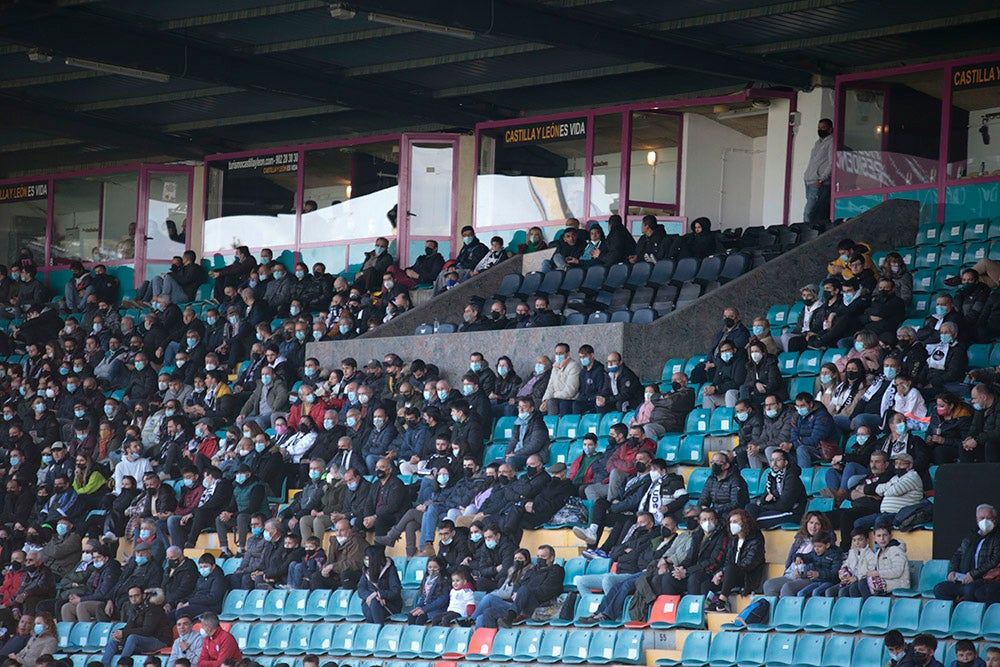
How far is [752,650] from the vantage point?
36.8 feet

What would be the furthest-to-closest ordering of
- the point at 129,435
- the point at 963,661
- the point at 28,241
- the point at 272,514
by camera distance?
1. the point at 28,241
2. the point at 129,435
3. the point at 272,514
4. the point at 963,661

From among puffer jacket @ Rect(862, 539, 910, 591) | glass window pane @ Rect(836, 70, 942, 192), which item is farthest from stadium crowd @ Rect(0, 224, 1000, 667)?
glass window pane @ Rect(836, 70, 942, 192)

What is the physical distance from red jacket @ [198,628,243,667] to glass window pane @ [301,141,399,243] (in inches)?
432

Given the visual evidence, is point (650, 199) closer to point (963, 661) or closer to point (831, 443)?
point (831, 443)

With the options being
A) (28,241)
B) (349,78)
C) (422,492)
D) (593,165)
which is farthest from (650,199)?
(28,241)

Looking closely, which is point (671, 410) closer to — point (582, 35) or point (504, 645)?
point (504, 645)

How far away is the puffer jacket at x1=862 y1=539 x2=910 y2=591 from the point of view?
11211 mm

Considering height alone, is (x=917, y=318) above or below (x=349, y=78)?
below

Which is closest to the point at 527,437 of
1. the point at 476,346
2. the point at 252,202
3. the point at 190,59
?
the point at 476,346

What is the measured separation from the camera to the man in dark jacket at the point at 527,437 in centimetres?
1505

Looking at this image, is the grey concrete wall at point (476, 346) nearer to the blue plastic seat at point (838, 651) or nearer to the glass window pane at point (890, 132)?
the glass window pane at point (890, 132)

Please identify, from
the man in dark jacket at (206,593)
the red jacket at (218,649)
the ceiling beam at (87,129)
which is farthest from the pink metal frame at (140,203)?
the red jacket at (218,649)

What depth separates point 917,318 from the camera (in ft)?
51.4

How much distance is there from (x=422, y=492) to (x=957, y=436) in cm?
498
